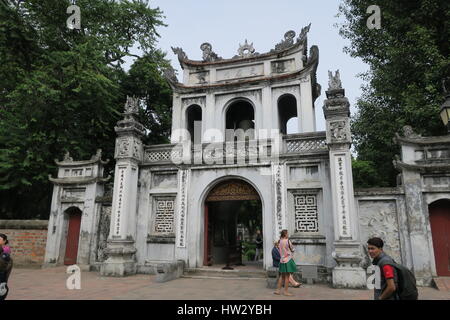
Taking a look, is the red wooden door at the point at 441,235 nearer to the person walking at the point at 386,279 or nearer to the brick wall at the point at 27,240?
the person walking at the point at 386,279

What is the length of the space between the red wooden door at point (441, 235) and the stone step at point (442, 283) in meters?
0.44

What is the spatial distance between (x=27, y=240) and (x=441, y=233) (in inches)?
552

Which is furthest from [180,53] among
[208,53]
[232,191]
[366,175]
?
[366,175]

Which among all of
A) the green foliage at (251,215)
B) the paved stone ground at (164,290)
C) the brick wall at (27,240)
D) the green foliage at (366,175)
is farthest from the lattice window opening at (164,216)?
the green foliage at (251,215)

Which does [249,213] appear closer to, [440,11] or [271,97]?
[271,97]

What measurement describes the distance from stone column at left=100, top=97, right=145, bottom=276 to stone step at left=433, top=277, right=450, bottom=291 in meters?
8.48

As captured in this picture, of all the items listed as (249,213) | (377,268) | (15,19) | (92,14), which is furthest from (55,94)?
(249,213)

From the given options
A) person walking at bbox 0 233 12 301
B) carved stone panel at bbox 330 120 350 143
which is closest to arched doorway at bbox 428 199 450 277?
carved stone panel at bbox 330 120 350 143

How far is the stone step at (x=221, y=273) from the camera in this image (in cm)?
923

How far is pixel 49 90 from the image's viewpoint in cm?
1222

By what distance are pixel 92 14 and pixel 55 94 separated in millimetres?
5129

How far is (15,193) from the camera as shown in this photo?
14594 mm

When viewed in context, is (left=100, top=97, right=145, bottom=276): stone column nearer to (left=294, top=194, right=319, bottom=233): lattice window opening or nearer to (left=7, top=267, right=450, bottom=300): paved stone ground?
(left=7, top=267, right=450, bottom=300): paved stone ground

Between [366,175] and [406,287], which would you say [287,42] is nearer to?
[366,175]
